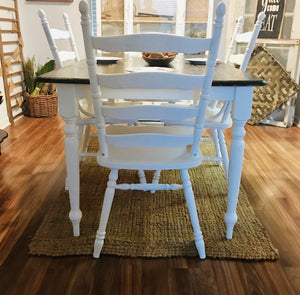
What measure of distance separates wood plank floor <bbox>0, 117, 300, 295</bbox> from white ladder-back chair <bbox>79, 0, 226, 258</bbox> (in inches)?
4.6

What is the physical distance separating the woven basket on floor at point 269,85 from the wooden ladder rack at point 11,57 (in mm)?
2525

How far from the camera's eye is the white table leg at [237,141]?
1.33 meters

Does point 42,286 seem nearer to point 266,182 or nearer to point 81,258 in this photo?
point 81,258

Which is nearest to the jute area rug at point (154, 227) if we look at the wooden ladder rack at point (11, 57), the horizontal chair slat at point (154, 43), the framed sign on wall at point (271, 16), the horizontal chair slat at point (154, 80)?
the horizontal chair slat at point (154, 80)

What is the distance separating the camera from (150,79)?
108 centimetres

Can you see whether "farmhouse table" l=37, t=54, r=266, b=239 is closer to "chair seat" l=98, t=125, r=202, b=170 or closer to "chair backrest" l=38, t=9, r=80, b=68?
"chair seat" l=98, t=125, r=202, b=170

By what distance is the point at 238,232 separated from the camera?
61.2 inches

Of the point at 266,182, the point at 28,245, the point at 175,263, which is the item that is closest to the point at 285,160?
the point at 266,182

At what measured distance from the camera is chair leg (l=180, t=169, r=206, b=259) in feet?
4.32

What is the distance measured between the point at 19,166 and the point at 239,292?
171cm

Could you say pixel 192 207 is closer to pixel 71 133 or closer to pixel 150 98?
pixel 150 98

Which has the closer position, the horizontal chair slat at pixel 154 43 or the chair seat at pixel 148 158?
the horizontal chair slat at pixel 154 43

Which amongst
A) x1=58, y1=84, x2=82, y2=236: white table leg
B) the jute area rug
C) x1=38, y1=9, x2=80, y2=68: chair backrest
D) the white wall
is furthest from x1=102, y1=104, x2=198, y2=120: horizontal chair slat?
the white wall

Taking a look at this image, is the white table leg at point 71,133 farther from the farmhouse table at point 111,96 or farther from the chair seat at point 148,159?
the chair seat at point 148,159
